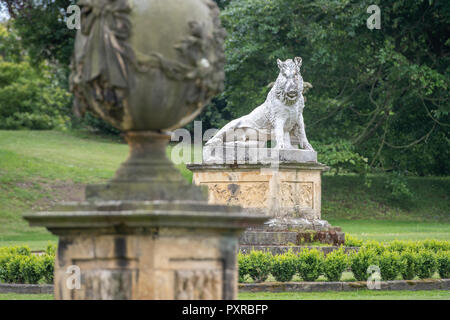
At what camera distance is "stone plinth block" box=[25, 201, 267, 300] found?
5.60 m

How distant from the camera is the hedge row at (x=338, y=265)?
12789 mm

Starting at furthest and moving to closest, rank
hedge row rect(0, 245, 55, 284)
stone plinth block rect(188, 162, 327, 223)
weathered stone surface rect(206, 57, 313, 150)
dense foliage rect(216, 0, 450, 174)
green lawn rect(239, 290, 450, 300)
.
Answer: dense foliage rect(216, 0, 450, 174) → weathered stone surface rect(206, 57, 313, 150) → stone plinth block rect(188, 162, 327, 223) → hedge row rect(0, 245, 55, 284) → green lawn rect(239, 290, 450, 300)

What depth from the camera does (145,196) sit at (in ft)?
19.0

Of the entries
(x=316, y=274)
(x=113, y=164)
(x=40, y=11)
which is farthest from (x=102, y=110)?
(x=113, y=164)

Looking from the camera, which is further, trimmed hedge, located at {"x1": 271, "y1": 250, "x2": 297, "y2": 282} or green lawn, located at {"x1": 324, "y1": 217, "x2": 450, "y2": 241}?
green lawn, located at {"x1": 324, "y1": 217, "x2": 450, "y2": 241}

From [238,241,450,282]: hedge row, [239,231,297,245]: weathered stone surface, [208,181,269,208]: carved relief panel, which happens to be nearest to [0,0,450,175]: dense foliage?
[208,181,269,208]: carved relief panel

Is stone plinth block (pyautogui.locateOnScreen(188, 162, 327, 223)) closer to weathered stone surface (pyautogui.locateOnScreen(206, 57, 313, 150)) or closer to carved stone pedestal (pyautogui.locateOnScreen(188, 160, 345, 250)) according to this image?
carved stone pedestal (pyautogui.locateOnScreen(188, 160, 345, 250))

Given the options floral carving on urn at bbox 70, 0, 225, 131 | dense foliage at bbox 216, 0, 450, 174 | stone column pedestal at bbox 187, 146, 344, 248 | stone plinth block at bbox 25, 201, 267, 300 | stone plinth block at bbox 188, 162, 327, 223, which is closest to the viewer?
stone plinth block at bbox 25, 201, 267, 300

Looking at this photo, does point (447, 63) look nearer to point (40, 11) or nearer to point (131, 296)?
point (40, 11)

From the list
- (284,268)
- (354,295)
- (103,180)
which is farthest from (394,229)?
(354,295)

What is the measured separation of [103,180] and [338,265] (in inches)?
815

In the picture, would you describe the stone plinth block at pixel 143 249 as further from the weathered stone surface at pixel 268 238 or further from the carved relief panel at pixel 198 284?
the weathered stone surface at pixel 268 238

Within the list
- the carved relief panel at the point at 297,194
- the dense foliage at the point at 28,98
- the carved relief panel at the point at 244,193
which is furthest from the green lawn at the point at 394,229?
the dense foliage at the point at 28,98

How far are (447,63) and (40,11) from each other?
51.0 ft
